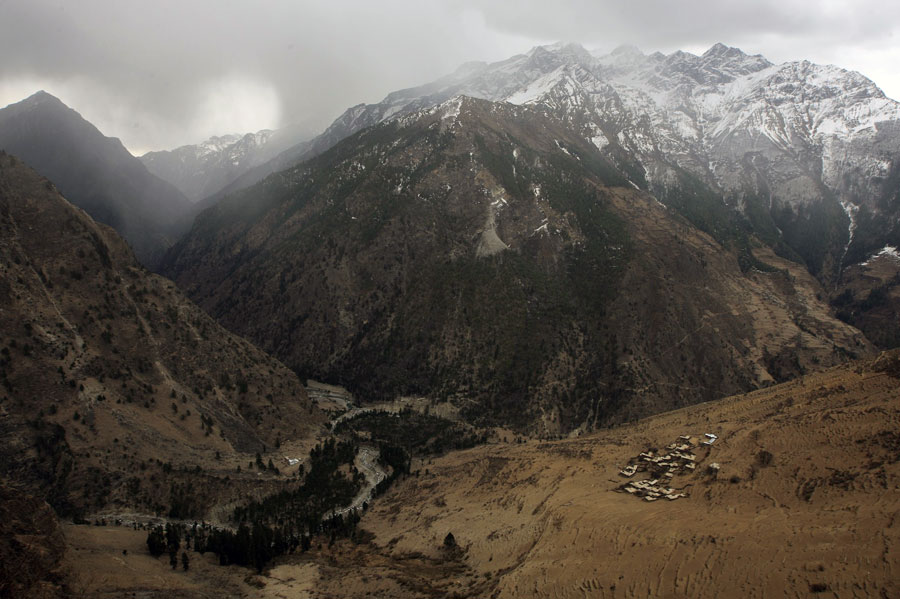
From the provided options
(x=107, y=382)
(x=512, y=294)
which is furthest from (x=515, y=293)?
(x=107, y=382)

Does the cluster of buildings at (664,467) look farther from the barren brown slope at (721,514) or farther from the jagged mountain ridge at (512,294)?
the jagged mountain ridge at (512,294)

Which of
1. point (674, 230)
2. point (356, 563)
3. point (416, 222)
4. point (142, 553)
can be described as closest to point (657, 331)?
point (674, 230)

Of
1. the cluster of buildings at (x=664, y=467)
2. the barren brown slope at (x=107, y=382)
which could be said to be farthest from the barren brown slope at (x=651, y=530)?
the barren brown slope at (x=107, y=382)

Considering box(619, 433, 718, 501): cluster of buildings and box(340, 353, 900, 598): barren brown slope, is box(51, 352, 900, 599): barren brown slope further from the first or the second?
box(619, 433, 718, 501): cluster of buildings

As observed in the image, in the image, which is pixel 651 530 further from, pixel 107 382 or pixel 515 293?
pixel 515 293

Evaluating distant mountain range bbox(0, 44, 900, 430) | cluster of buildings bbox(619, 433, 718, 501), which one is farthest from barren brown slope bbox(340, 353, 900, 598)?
distant mountain range bbox(0, 44, 900, 430)

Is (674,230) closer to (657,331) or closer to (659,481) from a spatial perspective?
(657,331)
